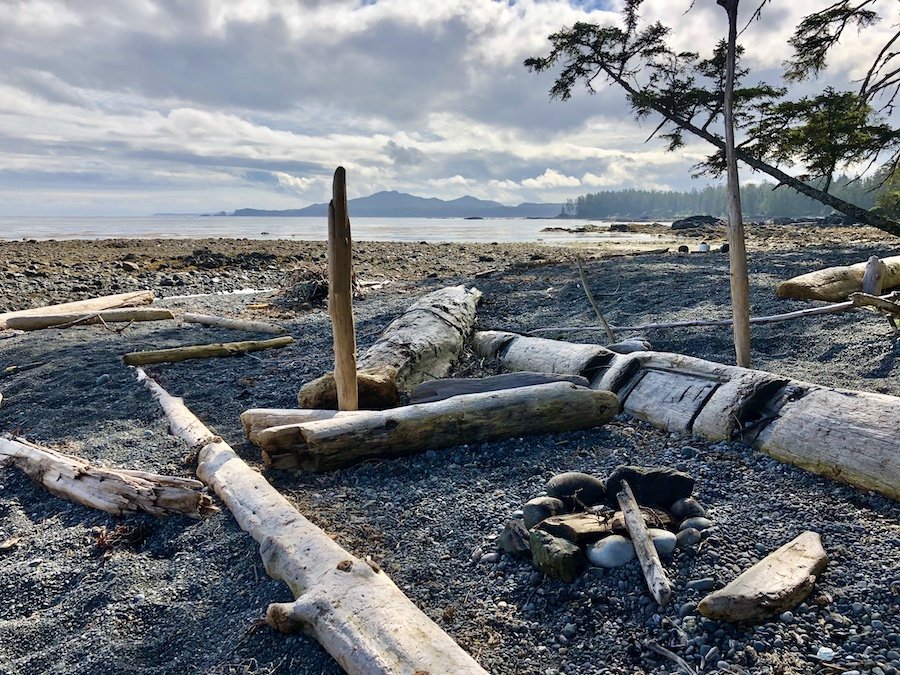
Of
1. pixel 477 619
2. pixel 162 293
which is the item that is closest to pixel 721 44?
pixel 477 619

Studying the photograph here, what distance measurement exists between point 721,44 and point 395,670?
43.3 ft

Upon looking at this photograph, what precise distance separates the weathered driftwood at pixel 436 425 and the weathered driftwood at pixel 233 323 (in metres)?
5.76

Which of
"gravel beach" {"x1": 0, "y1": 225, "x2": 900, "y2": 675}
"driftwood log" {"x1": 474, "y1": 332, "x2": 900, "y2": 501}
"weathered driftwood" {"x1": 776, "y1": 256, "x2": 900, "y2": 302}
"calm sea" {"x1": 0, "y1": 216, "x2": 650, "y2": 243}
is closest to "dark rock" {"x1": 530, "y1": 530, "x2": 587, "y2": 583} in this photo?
"gravel beach" {"x1": 0, "y1": 225, "x2": 900, "y2": 675}

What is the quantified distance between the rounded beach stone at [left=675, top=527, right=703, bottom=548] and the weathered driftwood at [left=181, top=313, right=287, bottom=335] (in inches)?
322

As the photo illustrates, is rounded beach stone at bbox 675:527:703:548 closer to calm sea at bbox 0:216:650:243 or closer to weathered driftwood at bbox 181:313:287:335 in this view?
weathered driftwood at bbox 181:313:287:335

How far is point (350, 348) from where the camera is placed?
18.0 ft

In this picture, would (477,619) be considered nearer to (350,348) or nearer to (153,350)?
(350,348)

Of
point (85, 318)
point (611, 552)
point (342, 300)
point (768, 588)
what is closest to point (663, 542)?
point (611, 552)

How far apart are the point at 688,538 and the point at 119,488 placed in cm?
367

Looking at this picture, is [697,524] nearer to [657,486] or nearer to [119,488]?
[657,486]

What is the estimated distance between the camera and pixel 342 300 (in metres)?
5.54

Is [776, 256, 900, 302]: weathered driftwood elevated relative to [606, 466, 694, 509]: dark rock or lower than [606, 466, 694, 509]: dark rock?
elevated

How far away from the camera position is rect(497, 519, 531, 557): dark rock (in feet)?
10.7

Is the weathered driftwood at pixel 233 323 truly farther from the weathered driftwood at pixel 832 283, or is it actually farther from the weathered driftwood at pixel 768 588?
the weathered driftwood at pixel 768 588
